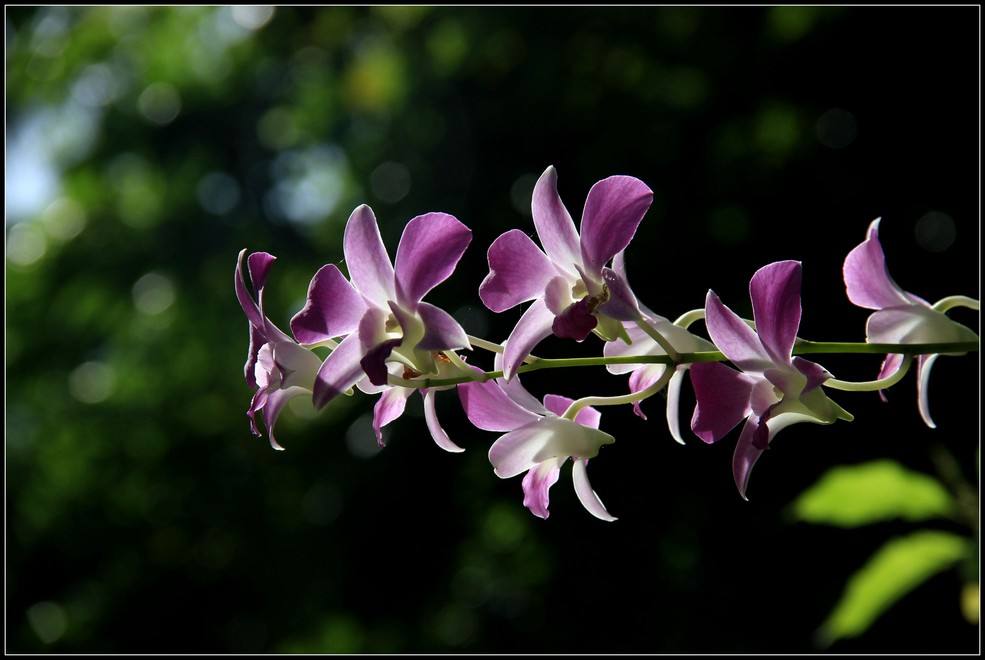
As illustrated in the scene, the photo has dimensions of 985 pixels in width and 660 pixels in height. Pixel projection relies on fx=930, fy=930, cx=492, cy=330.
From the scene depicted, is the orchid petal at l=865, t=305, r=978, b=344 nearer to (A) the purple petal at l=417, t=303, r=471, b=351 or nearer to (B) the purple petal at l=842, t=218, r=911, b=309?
(B) the purple petal at l=842, t=218, r=911, b=309

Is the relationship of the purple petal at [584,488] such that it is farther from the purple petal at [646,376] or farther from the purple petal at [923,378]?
the purple petal at [923,378]

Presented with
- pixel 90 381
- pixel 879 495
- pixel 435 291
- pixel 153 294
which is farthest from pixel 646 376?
pixel 90 381

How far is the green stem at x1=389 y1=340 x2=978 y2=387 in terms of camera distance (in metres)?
0.46

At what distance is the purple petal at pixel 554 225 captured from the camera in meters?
0.53

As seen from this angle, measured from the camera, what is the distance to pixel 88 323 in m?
5.51

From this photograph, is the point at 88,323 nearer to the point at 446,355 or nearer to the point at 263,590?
the point at 263,590

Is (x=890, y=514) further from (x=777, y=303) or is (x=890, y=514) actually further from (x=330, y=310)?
(x=330, y=310)

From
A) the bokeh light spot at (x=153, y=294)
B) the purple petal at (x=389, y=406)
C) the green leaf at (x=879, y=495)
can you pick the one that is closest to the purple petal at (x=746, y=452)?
the purple petal at (x=389, y=406)

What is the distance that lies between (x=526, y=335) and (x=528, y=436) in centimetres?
9

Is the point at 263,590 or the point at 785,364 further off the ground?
the point at 785,364

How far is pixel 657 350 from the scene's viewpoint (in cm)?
58

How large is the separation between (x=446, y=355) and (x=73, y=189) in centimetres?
574

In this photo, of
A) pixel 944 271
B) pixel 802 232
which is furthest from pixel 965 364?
pixel 802 232

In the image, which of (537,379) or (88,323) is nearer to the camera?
(537,379)
